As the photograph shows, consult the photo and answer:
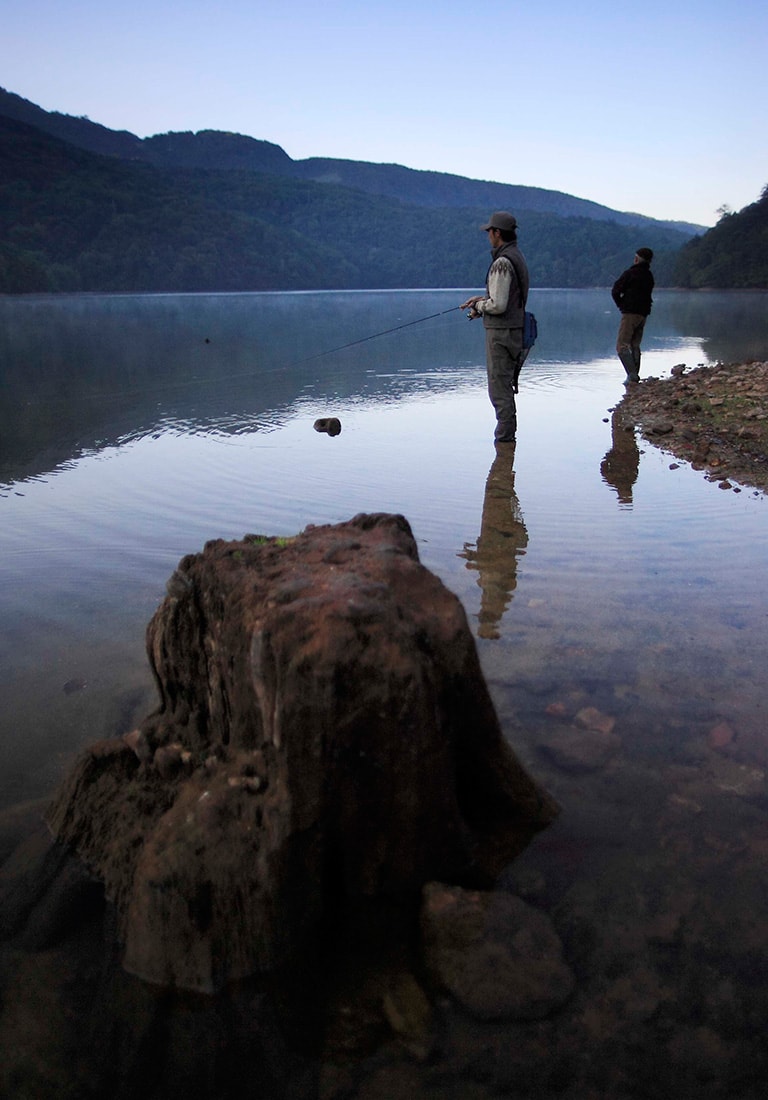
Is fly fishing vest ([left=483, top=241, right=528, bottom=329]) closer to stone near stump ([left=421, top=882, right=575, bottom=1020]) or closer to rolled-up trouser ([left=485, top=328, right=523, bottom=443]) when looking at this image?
rolled-up trouser ([left=485, top=328, right=523, bottom=443])

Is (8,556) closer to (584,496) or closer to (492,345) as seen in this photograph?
(584,496)

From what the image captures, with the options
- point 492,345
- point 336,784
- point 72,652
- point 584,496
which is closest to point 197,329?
point 492,345

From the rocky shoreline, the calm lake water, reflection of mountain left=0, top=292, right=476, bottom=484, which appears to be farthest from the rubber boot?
reflection of mountain left=0, top=292, right=476, bottom=484

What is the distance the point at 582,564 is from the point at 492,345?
4.43 meters

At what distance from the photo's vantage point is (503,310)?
9.07 metres

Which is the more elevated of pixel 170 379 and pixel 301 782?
pixel 301 782

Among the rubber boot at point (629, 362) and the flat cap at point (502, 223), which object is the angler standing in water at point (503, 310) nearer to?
the flat cap at point (502, 223)

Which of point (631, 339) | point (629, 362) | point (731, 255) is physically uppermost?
point (731, 255)

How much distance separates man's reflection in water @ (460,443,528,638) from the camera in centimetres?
499

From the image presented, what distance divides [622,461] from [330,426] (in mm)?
4025

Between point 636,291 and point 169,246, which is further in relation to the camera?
point 169,246

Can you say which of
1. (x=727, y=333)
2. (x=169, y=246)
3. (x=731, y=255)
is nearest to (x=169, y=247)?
(x=169, y=246)

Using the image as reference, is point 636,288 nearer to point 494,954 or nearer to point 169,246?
point 494,954

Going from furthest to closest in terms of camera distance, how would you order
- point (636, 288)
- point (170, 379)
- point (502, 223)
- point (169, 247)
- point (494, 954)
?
point (169, 247), point (170, 379), point (636, 288), point (502, 223), point (494, 954)
